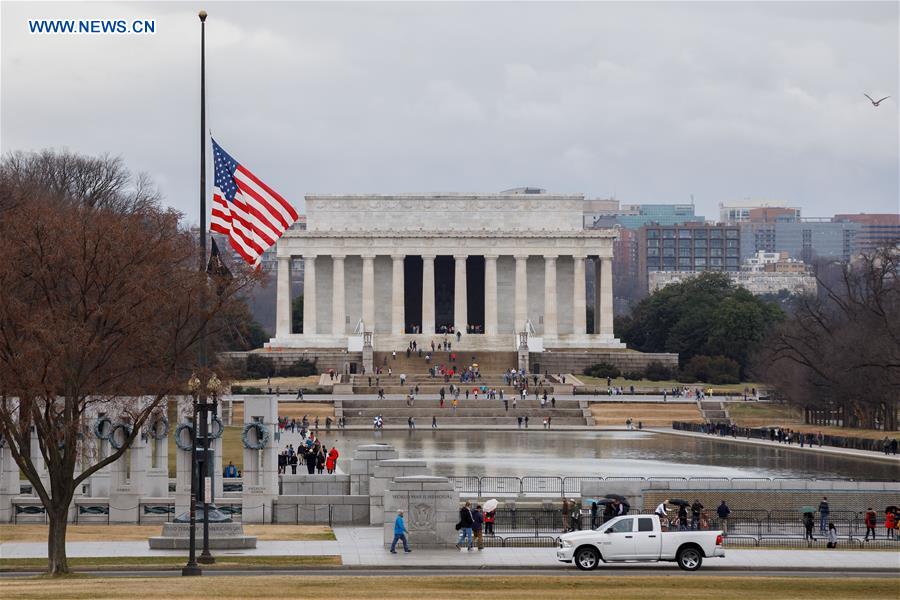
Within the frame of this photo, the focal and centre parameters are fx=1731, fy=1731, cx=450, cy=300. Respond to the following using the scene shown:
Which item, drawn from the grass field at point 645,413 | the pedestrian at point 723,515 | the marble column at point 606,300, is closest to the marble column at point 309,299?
the marble column at point 606,300

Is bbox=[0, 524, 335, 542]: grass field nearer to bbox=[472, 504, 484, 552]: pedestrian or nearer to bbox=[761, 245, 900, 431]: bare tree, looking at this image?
bbox=[472, 504, 484, 552]: pedestrian

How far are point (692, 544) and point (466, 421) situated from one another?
6036 cm

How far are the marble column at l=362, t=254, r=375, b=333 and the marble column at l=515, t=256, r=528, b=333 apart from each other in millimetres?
11777

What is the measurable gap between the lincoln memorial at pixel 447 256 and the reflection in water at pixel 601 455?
4691 centimetres

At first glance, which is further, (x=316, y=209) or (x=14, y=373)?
(x=316, y=209)

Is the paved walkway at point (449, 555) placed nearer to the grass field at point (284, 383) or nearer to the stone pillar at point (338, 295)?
the grass field at point (284, 383)

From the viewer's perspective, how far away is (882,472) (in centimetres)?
6756

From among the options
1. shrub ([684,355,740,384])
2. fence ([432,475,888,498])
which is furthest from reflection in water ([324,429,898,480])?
shrub ([684,355,740,384])

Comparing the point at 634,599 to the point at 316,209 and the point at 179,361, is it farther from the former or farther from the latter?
the point at 316,209

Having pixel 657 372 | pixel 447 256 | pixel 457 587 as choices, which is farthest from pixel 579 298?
pixel 457 587

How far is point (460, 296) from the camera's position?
141m

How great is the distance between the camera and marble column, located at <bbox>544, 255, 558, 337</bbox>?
140500 millimetres

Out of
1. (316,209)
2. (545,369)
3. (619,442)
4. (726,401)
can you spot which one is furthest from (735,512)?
(316,209)

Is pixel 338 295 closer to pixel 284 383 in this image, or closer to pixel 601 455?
pixel 284 383
